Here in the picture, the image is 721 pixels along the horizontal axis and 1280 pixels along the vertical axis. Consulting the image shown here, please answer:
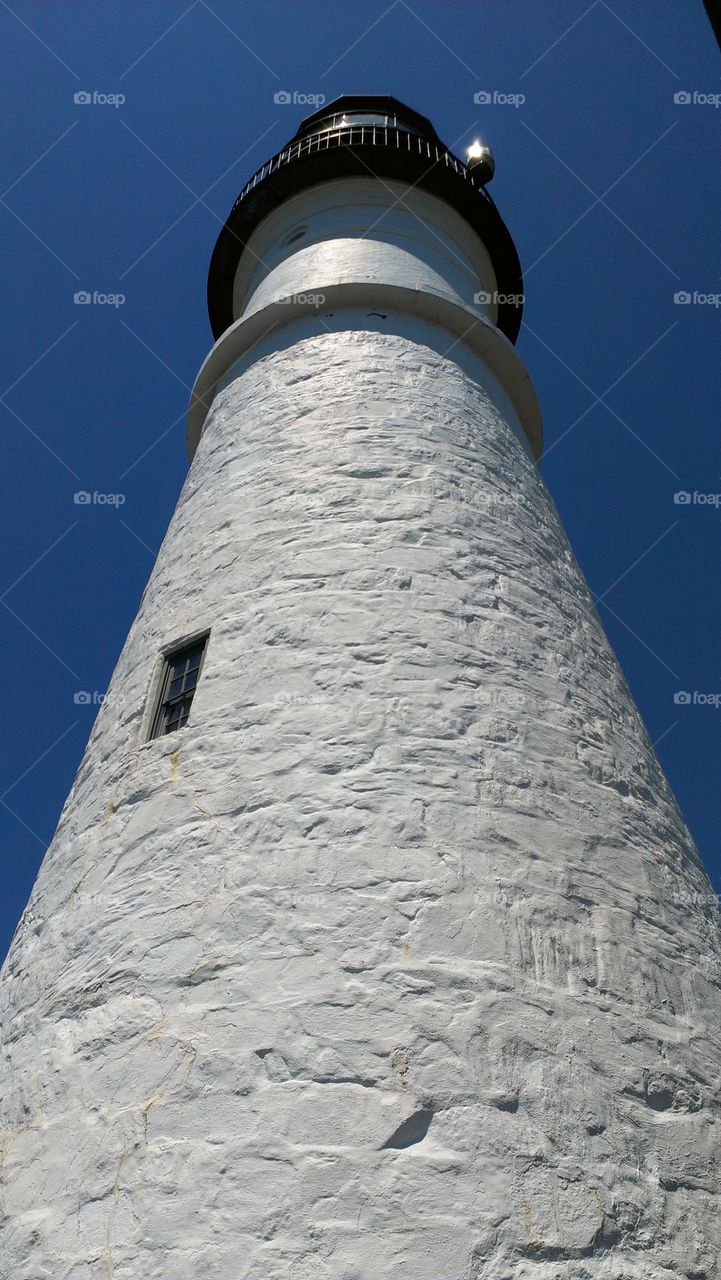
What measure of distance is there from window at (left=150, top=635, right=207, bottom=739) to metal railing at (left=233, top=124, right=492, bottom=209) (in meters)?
8.95

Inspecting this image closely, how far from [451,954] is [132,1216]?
1.62m

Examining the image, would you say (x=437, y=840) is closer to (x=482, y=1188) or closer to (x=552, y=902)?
(x=552, y=902)

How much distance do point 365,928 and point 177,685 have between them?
251cm

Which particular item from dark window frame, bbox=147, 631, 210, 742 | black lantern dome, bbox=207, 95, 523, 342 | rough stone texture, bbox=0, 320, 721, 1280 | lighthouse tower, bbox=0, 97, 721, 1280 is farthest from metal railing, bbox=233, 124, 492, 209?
dark window frame, bbox=147, 631, 210, 742

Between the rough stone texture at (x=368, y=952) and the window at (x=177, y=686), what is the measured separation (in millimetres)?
143

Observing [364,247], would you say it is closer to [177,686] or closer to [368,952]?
[177,686]

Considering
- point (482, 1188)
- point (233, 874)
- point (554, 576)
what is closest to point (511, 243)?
point (554, 576)

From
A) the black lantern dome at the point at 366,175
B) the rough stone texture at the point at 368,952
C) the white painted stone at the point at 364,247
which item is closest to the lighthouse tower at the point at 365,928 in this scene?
the rough stone texture at the point at 368,952

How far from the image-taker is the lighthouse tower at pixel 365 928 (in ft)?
12.4

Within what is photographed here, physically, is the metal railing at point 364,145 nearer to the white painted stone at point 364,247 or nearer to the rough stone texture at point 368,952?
the white painted stone at point 364,247

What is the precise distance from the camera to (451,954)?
4414 millimetres

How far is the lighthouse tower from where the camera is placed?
3768 millimetres

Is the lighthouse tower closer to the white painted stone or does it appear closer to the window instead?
the window

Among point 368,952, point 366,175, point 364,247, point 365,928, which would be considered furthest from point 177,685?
point 366,175
